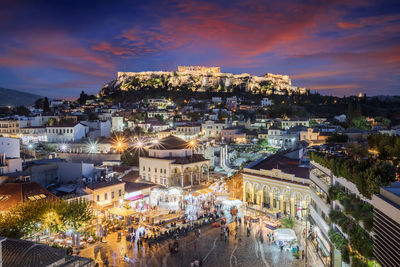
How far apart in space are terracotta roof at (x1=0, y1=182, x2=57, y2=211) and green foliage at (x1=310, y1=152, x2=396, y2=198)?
1983cm

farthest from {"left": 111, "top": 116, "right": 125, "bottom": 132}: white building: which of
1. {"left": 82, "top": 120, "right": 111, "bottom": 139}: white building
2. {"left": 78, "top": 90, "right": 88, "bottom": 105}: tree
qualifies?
{"left": 78, "top": 90, "right": 88, "bottom": 105}: tree

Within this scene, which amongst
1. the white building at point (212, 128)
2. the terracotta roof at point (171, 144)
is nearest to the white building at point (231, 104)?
the white building at point (212, 128)

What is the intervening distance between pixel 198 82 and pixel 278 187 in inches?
4527

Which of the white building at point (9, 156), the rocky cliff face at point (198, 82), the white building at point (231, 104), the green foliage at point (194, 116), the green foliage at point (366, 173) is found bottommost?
the white building at point (9, 156)

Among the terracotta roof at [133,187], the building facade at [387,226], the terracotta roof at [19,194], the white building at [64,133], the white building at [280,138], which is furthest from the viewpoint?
the white building at [64,133]

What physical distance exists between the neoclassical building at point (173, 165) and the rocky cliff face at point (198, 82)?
285 feet

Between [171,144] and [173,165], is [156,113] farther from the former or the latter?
[173,165]

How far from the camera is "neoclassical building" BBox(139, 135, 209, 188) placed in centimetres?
3534

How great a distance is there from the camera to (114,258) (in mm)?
17469

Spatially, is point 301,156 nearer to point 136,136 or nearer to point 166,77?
point 136,136

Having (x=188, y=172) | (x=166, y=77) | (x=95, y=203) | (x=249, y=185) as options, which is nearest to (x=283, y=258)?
(x=249, y=185)

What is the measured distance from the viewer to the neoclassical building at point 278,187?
80.5ft

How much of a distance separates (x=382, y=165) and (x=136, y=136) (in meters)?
55.9

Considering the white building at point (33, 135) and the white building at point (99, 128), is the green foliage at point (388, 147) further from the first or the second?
the white building at point (33, 135)
